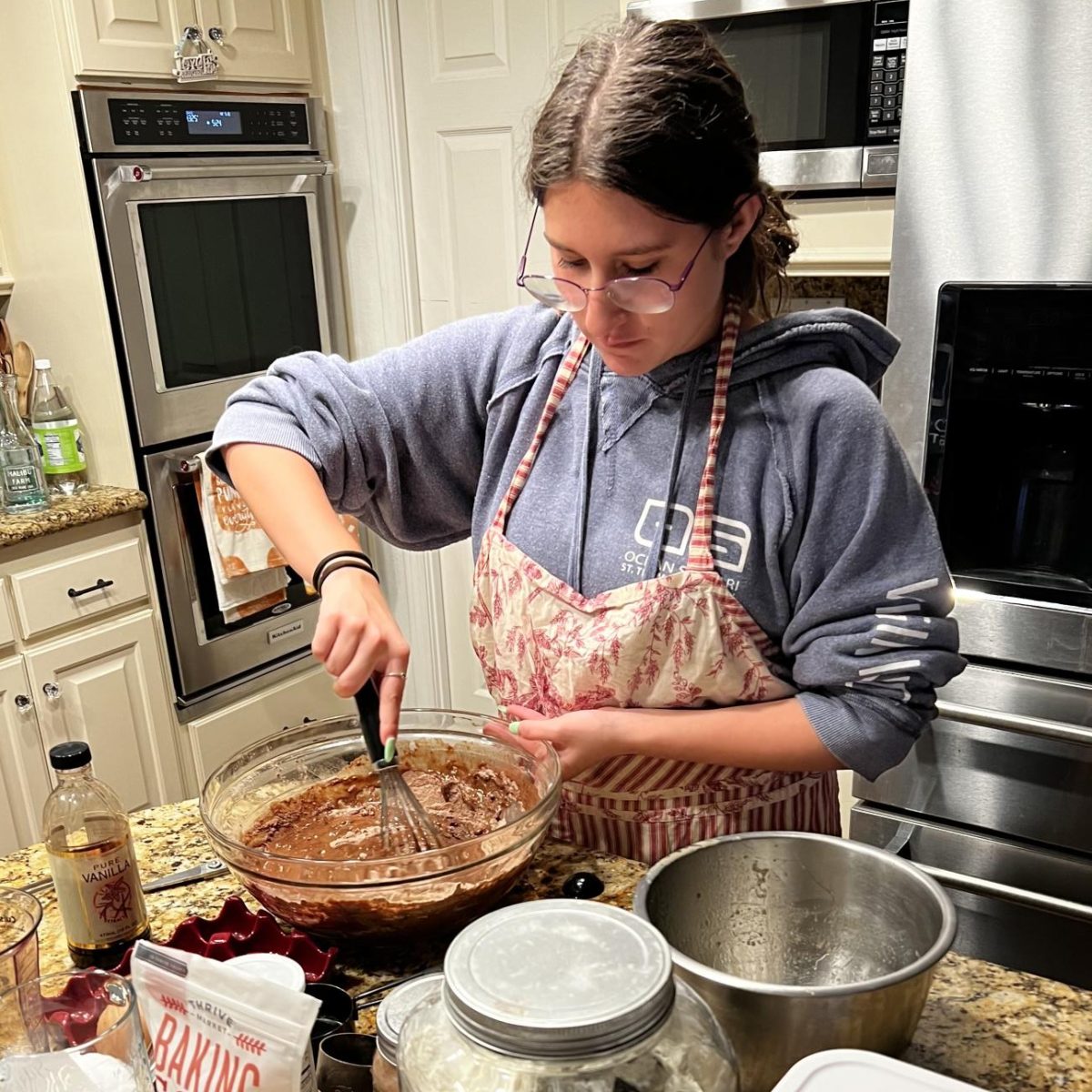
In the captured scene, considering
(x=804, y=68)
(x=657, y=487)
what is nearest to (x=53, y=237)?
(x=804, y=68)

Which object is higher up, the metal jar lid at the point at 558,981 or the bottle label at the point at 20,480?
the metal jar lid at the point at 558,981

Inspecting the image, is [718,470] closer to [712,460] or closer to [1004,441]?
[712,460]

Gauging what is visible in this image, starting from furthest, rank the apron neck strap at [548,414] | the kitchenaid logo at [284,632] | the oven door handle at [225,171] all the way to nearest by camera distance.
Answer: the kitchenaid logo at [284,632], the oven door handle at [225,171], the apron neck strap at [548,414]

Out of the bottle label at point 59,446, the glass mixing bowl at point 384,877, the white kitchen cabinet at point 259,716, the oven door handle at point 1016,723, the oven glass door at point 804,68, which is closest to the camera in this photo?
the glass mixing bowl at point 384,877

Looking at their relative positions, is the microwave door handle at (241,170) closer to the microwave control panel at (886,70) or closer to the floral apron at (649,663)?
the microwave control panel at (886,70)

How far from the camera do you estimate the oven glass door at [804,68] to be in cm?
175

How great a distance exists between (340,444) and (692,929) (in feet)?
2.19

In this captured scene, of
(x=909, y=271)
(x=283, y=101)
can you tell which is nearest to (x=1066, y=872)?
(x=909, y=271)

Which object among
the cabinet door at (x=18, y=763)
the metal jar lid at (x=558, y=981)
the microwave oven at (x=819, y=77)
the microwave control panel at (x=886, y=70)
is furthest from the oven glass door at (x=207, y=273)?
the metal jar lid at (x=558, y=981)

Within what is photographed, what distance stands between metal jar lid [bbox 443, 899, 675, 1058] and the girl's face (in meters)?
0.59

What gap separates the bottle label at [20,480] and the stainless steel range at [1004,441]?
1.78m

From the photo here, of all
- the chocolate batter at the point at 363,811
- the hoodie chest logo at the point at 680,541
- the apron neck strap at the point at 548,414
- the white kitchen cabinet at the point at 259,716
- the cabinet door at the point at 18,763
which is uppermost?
the apron neck strap at the point at 548,414

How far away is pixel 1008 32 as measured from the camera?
Result: 1.46m

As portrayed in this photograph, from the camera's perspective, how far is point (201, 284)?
2.53 meters
